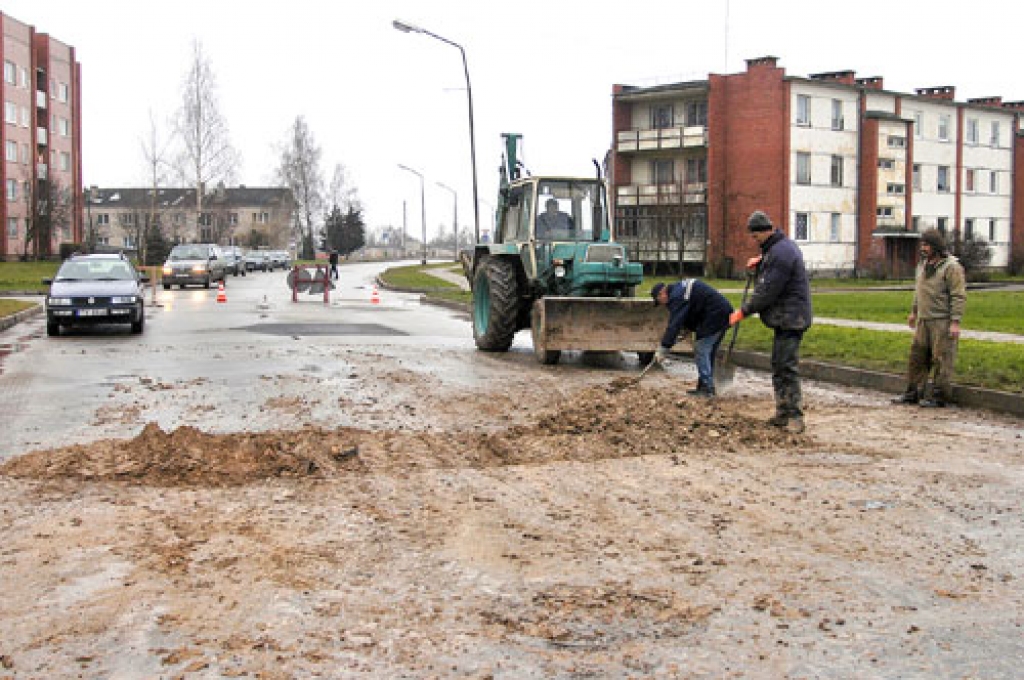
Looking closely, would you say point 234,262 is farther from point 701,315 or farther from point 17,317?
point 701,315

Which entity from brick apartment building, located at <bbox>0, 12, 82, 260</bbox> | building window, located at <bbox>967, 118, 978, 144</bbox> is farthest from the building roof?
building window, located at <bbox>967, 118, 978, 144</bbox>

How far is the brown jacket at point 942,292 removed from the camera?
1082 cm

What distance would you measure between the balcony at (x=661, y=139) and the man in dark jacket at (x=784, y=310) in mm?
47358

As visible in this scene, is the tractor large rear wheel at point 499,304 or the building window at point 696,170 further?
the building window at point 696,170

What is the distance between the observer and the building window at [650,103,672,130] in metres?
58.1

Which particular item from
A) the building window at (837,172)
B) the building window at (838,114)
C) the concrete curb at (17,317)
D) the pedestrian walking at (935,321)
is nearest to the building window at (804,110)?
the building window at (838,114)

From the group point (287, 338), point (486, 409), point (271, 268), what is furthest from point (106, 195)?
point (486, 409)

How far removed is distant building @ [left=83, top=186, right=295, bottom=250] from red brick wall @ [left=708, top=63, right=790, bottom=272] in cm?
3254

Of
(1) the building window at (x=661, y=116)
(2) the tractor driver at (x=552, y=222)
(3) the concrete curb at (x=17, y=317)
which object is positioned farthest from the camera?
(1) the building window at (x=661, y=116)

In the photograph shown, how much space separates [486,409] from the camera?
10.1 metres

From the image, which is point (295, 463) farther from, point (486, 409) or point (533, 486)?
point (486, 409)

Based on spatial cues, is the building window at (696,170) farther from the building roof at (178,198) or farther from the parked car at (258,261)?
the building roof at (178,198)

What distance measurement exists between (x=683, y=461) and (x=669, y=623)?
337 cm

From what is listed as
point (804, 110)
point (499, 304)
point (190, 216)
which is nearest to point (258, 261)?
point (804, 110)
